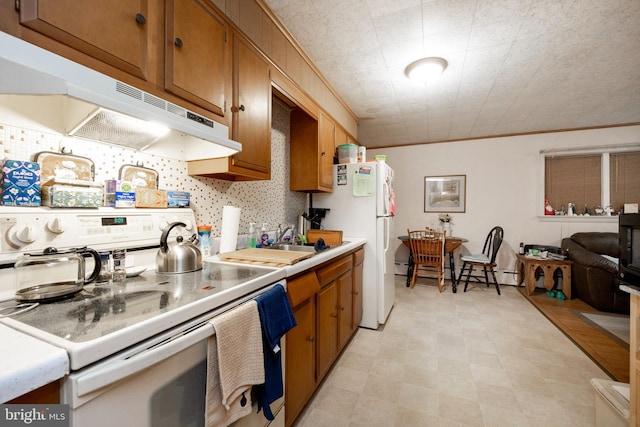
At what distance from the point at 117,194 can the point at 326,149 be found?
187 cm

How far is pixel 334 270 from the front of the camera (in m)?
1.89

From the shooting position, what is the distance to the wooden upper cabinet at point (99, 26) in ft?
2.42

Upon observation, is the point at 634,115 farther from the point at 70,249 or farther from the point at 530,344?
the point at 70,249

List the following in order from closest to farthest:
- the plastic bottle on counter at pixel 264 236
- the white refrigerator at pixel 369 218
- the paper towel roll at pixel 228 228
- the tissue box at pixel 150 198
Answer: the tissue box at pixel 150 198 < the paper towel roll at pixel 228 228 < the plastic bottle on counter at pixel 264 236 < the white refrigerator at pixel 369 218

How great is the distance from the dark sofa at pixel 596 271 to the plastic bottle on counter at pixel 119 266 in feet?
14.8

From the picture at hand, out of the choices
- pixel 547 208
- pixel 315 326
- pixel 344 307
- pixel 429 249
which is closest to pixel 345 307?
pixel 344 307

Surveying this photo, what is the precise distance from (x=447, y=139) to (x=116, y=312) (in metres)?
5.06

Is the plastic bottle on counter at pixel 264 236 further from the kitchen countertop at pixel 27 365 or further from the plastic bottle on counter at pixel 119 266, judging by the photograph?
the kitchen countertop at pixel 27 365

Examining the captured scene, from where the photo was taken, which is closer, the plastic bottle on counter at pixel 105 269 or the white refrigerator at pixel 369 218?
the plastic bottle on counter at pixel 105 269

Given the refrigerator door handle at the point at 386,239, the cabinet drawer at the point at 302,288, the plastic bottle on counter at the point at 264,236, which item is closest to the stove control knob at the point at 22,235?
the cabinet drawer at the point at 302,288

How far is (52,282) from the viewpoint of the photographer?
909mm

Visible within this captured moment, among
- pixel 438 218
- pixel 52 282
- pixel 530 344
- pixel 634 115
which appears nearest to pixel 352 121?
pixel 438 218

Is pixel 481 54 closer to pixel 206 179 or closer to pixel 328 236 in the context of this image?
pixel 328 236

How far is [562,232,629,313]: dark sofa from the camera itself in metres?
2.98
